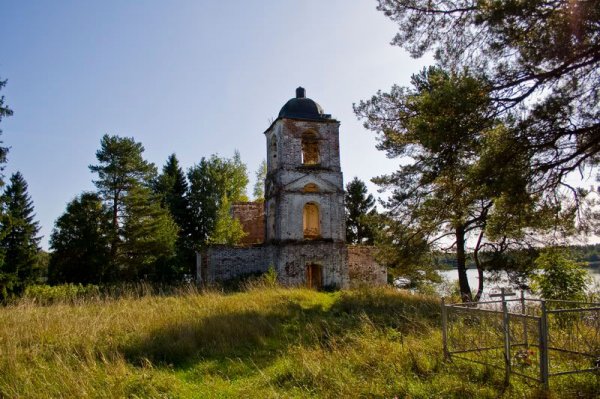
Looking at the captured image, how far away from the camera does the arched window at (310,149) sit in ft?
69.2

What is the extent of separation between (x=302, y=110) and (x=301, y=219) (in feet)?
17.1

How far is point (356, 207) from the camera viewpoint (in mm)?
35750

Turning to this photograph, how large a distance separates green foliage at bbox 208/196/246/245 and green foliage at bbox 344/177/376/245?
30.3ft

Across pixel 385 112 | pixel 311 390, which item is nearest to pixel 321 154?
pixel 385 112

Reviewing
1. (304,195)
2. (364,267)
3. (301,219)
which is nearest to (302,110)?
(304,195)

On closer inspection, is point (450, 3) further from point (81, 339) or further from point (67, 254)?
point (67, 254)

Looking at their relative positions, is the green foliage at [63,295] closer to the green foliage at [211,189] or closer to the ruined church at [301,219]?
the ruined church at [301,219]

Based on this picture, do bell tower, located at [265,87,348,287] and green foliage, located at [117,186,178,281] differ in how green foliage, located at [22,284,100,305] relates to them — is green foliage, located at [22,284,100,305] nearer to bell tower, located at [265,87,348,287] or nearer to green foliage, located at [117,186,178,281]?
bell tower, located at [265,87,348,287]

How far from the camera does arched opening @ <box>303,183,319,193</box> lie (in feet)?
67.1

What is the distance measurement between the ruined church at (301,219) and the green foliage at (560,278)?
10.2m

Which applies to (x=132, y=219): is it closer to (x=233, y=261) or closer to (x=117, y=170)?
(x=117, y=170)

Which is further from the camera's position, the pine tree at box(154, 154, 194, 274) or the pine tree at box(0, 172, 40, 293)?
the pine tree at box(154, 154, 194, 274)

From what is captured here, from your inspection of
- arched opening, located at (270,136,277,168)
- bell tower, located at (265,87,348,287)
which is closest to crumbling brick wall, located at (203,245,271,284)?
bell tower, located at (265,87,348,287)

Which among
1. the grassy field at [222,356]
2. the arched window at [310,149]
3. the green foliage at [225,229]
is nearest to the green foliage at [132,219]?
the green foliage at [225,229]
